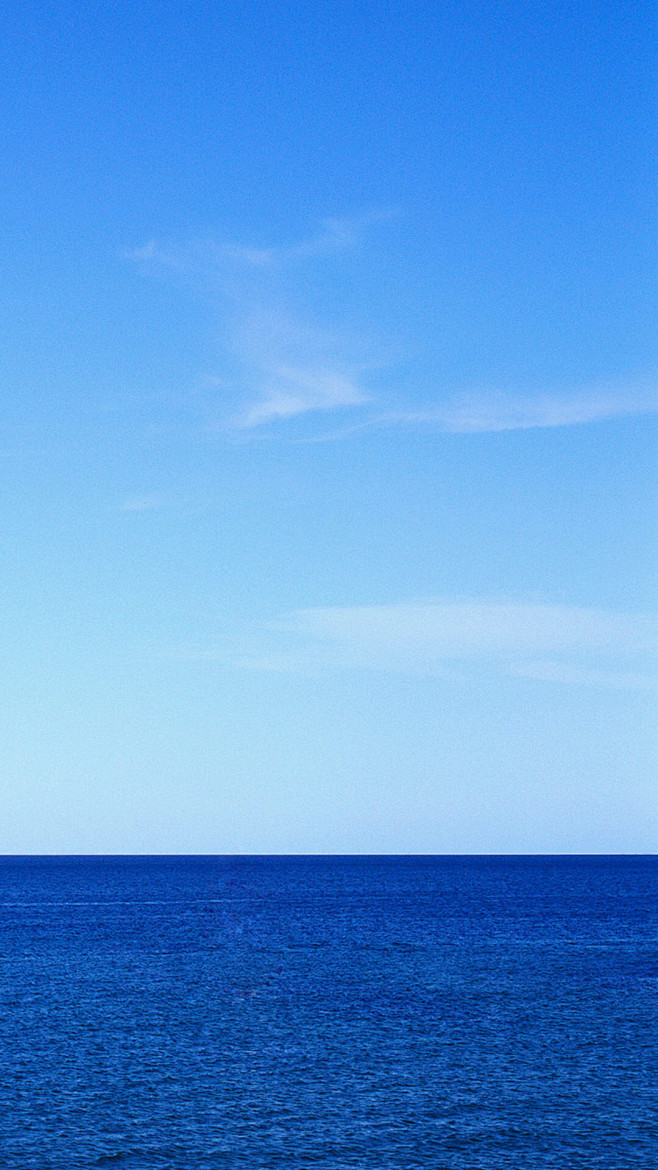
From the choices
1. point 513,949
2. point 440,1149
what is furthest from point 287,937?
point 440,1149

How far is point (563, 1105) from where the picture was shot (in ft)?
158

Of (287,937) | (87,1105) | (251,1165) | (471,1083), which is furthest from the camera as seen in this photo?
(287,937)

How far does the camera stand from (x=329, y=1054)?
57688 millimetres

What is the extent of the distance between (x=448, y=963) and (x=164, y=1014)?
33.2 metres

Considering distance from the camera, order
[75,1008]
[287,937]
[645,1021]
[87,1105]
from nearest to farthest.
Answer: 1. [87,1105]
2. [645,1021]
3. [75,1008]
4. [287,937]

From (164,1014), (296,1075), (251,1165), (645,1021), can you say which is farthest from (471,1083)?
(164,1014)

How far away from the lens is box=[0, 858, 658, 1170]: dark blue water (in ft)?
Answer: 140

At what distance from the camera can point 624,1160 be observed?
135 ft

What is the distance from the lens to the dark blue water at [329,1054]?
42625 mm

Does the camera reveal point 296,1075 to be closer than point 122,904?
Yes

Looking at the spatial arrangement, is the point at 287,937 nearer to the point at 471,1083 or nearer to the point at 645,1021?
the point at 645,1021

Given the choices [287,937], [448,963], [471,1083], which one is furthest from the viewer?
[287,937]

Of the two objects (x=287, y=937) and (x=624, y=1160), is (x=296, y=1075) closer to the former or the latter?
(x=624, y=1160)

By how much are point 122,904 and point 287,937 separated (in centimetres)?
6705
